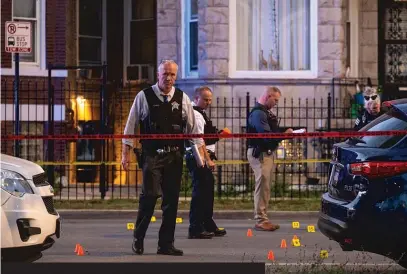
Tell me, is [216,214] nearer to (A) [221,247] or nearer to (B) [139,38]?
(A) [221,247]

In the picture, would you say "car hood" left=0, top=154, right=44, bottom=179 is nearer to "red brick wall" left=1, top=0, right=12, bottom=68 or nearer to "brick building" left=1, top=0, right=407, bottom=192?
"brick building" left=1, top=0, right=407, bottom=192

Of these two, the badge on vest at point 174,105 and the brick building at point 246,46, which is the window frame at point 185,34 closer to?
the brick building at point 246,46

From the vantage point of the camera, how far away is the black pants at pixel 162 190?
1138 centimetres

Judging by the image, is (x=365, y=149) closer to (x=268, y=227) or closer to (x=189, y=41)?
(x=268, y=227)

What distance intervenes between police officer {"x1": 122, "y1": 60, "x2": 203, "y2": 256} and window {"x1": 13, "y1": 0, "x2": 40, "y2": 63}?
1173cm

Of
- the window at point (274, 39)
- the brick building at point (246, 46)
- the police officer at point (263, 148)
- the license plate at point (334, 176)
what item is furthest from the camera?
the window at point (274, 39)

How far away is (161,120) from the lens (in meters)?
11.5

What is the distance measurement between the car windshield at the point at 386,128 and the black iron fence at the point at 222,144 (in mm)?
8880

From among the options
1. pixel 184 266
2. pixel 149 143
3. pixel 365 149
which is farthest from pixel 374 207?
pixel 149 143

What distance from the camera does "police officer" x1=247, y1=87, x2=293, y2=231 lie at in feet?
47.1

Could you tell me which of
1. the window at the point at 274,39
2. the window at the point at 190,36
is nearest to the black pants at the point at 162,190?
the window at the point at 274,39

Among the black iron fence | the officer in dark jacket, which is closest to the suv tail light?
the officer in dark jacket

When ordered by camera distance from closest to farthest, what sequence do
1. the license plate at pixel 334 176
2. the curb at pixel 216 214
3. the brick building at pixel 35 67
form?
the license plate at pixel 334 176 < the curb at pixel 216 214 < the brick building at pixel 35 67

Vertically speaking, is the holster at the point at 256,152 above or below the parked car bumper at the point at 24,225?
above
